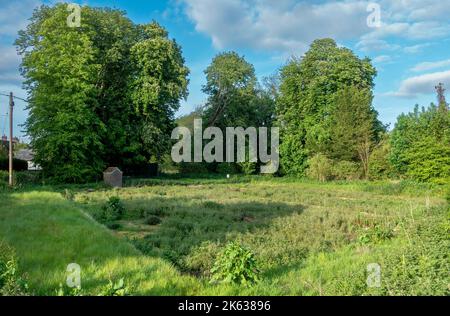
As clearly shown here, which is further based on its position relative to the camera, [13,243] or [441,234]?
[441,234]

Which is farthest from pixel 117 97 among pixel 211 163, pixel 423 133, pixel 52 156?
pixel 423 133

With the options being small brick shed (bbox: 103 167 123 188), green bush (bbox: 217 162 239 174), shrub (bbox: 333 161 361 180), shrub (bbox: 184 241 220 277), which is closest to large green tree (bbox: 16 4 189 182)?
small brick shed (bbox: 103 167 123 188)

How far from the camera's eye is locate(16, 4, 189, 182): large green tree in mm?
32812

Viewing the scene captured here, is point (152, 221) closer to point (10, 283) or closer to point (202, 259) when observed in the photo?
point (202, 259)

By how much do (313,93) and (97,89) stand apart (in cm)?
2227

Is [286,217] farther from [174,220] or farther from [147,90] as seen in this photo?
[147,90]

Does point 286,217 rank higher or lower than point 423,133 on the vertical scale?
lower

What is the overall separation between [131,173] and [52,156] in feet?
33.3

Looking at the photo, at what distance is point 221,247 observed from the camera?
10992 mm

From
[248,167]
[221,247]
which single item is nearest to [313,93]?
[248,167]

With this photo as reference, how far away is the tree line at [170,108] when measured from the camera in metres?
32.9

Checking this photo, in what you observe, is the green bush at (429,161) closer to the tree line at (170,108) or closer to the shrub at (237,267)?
the tree line at (170,108)

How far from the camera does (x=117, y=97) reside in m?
40.2

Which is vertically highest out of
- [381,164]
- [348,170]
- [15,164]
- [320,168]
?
[381,164]
